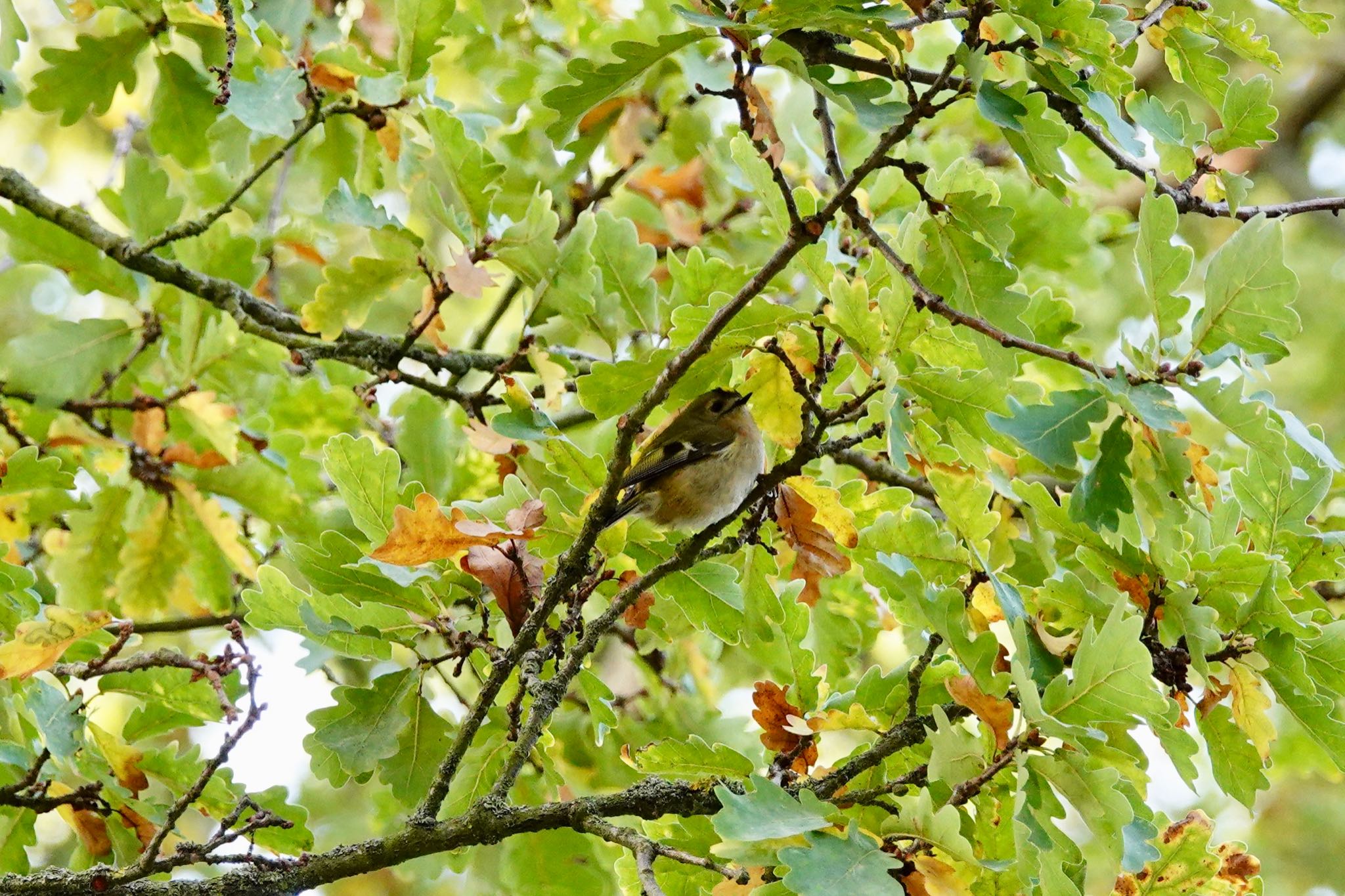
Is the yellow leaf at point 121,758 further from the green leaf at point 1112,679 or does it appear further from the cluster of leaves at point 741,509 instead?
the green leaf at point 1112,679

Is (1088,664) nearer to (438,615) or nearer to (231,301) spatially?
(438,615)

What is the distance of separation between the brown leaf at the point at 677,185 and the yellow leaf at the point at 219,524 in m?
1.50

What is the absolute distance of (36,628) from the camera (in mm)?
1884

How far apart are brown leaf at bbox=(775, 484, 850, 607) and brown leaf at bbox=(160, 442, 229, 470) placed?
1.32 metres

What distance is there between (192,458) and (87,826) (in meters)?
0.86

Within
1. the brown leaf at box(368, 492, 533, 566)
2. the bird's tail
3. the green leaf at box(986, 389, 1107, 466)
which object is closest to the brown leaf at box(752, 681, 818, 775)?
the bird's tail

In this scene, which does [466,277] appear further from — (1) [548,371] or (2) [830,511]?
(2) [830,511]

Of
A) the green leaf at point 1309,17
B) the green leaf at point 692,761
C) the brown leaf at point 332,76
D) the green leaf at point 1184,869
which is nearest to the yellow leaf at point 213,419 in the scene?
the brown leaf at point 332,76

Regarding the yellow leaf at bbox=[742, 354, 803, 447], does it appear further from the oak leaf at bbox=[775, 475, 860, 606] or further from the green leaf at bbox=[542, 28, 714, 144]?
the green leaf at bbox=[542, 28, 714, 144]

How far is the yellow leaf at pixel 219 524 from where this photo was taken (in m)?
2.65

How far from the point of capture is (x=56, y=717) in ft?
6.54

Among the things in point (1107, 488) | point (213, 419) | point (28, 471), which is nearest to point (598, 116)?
point (213, 419)

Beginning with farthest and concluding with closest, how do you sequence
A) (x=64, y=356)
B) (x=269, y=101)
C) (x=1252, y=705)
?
(x=64, y=356), (x=269, y=101), (x=1252, y=705)

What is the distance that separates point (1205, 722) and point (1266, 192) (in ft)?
22.8
